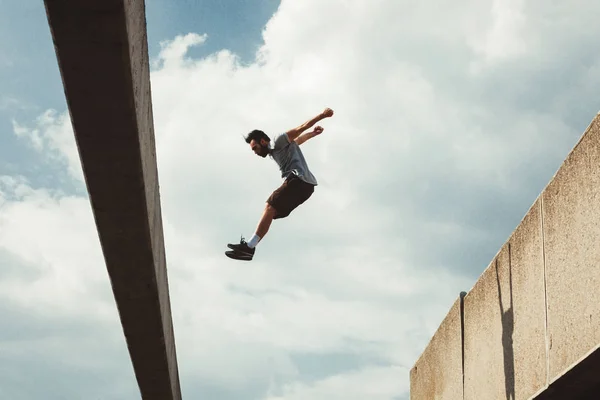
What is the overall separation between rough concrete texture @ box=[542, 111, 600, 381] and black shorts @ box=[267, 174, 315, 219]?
9.42 feet

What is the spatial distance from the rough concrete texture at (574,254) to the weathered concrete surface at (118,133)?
123 inches

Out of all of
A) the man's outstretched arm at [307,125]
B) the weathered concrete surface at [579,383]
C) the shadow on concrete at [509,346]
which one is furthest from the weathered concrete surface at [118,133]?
the weathered concrete surface at [579,383]

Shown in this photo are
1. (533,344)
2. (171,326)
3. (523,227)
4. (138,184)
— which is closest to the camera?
(138,184)

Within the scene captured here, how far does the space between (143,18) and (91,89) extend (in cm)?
Answer: 63

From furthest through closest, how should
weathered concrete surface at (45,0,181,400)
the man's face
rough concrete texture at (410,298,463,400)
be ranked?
rough concrete texture at (410,298,463,400) < the man's face < weathered concrete surface at (45,0,181,400)

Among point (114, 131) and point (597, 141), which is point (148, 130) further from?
point (597, 141)

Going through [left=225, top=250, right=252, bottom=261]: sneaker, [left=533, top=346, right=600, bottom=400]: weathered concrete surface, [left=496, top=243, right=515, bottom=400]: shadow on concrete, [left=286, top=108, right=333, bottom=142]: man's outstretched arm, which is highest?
[left=286, top=108, right=333, bottom=142]: man's outstretched arm

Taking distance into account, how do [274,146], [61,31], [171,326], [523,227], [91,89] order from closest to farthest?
[61,31], [91,89], [523,227], [274,146], [171,326]

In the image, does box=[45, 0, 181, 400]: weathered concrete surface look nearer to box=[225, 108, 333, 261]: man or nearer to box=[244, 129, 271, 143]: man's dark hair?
box=[225, 108, 333, 261]: man

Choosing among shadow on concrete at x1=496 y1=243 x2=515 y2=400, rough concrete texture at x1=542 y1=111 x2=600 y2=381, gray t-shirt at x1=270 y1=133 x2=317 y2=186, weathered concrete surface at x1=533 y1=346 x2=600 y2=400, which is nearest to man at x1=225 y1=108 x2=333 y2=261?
gray t-shirt at x1=270 y1=133 x2=317 y2=186

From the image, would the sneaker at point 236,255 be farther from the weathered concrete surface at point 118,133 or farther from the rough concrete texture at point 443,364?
the rough concrete texture at point 443,364

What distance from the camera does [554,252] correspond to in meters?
5.79

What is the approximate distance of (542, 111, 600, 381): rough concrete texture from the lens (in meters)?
5.08

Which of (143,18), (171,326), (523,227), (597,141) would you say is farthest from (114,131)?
(171,326)
